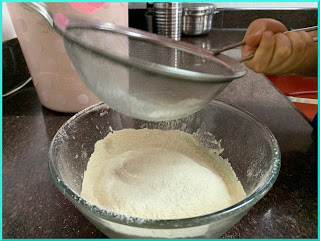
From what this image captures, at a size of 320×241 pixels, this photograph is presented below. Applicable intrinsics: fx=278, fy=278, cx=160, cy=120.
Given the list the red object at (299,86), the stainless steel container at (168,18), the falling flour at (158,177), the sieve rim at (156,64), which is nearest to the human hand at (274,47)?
the sieve rim at (156,64)

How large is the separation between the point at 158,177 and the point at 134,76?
0.55 feet

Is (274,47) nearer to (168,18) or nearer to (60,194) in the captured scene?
(60,194)

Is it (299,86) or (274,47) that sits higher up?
(274,47)

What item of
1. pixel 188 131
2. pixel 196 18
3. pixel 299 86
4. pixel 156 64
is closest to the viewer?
pixel 156 64

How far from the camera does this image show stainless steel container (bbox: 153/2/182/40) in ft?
3.71

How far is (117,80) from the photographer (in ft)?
1.42

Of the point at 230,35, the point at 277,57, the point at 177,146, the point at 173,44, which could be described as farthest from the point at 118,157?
the point at 230,35

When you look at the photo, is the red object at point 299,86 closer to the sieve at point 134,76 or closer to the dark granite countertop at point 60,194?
the dark granite countertop at point 60,194

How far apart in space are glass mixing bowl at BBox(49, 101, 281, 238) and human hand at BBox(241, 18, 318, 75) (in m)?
0.15

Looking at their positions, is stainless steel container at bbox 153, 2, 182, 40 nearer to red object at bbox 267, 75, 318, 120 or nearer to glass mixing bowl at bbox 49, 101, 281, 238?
red object at bbox 267, 75, 318, 120

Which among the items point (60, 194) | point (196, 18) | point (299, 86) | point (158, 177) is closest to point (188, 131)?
point (158, 177)

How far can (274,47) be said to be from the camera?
23.1 inches

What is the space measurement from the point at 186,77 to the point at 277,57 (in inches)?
11.6

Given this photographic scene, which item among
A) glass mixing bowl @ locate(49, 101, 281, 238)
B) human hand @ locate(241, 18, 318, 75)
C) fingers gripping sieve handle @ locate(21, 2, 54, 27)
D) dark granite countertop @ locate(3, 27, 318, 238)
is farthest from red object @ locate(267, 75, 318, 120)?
fingers gripping sieve handle @ locate(21, 2, 54, 27)
